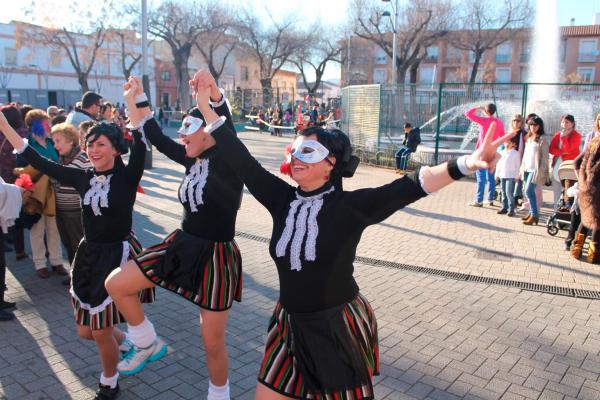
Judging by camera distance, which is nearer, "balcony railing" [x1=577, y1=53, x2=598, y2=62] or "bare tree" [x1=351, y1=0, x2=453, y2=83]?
"bare tree" [x1=351, y1=0, x2=453, y2=83]

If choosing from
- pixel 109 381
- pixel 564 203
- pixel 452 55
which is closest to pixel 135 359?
pixel 109 381

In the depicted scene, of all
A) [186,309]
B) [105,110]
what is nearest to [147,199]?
[105,110]

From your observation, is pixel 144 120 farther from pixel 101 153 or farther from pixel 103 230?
pixel 103 230

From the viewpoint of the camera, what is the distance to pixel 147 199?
1063 cm

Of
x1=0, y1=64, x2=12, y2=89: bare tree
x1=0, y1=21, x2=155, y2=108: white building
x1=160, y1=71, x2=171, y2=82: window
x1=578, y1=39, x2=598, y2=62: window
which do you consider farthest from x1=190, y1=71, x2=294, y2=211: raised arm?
x1=160, y1=71, x2=171, y2=82: window

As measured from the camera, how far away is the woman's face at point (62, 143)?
4.91m

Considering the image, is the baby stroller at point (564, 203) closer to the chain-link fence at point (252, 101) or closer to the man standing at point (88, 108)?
the man standing at point (88, 108)

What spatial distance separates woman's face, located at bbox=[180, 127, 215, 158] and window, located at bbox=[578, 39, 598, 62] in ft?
225

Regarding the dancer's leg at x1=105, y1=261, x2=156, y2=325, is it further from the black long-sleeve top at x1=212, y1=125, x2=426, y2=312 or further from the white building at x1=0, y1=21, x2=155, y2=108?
the white building at x1=0, y1=21, x2=155, y2=108

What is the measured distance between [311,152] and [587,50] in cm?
6931

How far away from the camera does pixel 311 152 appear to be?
249 cm

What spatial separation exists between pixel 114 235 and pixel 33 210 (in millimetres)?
2988

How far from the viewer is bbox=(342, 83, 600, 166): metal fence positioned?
1316cm

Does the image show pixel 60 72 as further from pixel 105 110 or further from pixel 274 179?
pixel 274 179
